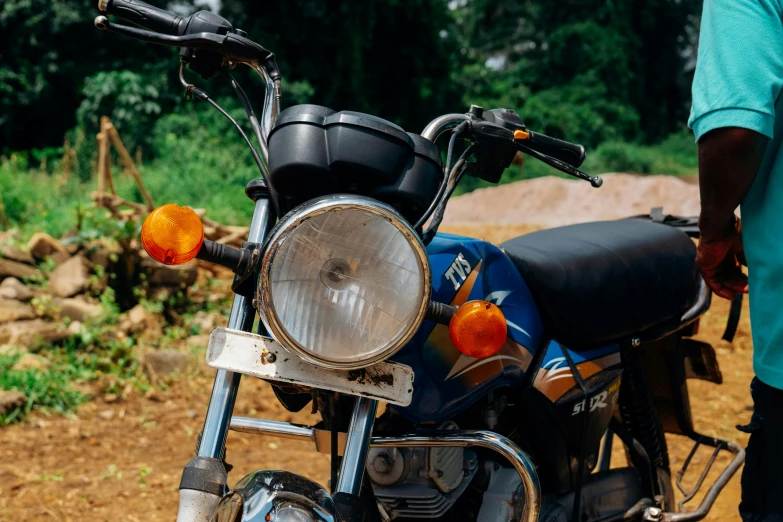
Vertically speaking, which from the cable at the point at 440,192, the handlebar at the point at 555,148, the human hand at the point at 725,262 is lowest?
the human hand at the point at 725,262

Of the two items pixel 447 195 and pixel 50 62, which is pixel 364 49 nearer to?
pixel 50 62

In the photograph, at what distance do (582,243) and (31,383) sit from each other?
333 centimetres

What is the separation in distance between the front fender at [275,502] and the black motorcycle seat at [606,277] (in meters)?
0.93

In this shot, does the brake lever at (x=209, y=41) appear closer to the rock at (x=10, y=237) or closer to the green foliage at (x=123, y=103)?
the rock at (x=10, y=237)

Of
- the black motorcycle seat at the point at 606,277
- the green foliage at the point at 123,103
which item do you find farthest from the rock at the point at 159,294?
the green foliage at the point at 123,103

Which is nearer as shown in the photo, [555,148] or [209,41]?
[209,41]

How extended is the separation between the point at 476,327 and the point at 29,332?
165 inches

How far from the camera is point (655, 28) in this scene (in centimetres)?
2802

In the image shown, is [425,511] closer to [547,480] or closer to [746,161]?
[547,480]

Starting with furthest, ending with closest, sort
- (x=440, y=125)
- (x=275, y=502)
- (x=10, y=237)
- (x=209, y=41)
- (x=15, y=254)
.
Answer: (x=10, y=237), (x=15, y=254), (x=440, y=125), (x=209, y=41), (x=275, y=502)

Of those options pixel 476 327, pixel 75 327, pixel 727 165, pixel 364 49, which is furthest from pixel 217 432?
pixel 364 49

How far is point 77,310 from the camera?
539 centimetres

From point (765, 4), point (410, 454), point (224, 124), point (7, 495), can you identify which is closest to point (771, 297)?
point (765, 4)

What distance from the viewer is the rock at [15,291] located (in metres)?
5.48
